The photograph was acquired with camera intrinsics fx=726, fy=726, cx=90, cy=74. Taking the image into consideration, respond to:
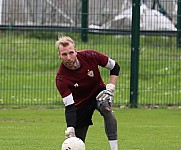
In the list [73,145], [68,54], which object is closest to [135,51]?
[68,54]

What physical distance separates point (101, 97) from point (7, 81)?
8.27 m

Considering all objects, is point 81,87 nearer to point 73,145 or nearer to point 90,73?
point 90,73

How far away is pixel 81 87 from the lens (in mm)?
9281

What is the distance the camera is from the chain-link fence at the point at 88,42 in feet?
54.5

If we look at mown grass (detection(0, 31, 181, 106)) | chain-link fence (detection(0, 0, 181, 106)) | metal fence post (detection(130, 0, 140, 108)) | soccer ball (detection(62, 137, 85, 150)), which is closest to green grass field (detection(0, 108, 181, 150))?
metal fence post (detection(130, 0, 140, 108))

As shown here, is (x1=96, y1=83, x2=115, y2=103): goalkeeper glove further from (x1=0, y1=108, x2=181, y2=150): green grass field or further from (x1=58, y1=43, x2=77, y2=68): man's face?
(x1=0, y1=108, x2=181, y2=150): green grass field

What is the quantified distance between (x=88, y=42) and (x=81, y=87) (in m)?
7.52

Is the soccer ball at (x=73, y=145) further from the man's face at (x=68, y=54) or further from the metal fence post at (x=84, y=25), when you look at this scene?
the metal fence post at (x=84, y=25)

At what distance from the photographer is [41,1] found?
18.3 m

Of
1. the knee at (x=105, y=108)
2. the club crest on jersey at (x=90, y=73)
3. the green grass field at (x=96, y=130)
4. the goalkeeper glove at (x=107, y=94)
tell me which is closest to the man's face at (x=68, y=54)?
the club crest on jersey at (x=90, y=73)

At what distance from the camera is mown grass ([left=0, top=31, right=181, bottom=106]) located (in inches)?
656

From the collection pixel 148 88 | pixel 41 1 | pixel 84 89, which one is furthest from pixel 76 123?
pixel 41 1

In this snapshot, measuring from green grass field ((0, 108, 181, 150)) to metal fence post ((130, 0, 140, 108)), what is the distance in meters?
0.55

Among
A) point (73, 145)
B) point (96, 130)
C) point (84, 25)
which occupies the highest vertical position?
point (84, 25)
